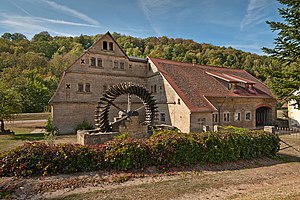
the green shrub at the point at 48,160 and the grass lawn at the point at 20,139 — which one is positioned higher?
the green shrub at the point at 48,160

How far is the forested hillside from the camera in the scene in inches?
1421

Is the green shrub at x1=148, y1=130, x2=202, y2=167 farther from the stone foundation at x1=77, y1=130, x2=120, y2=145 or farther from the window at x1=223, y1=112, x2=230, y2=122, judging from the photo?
the window at x1=223, y1=112, x2=230, y2=122

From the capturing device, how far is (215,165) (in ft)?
27.9

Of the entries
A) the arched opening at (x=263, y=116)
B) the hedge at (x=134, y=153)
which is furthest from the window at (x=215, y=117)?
the hedge at (x=134, y=153)

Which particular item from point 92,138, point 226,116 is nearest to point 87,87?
point 92,138

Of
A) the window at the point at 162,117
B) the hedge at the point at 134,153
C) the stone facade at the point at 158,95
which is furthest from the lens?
the window at the point at 162,117

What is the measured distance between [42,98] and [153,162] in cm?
3668

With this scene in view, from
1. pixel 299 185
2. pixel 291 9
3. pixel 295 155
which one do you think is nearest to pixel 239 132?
pixel 299 185

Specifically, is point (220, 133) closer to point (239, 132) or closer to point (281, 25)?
point (239, 132)

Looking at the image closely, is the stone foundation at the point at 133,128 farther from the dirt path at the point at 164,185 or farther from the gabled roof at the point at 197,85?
the dirt path at the point at 164,185

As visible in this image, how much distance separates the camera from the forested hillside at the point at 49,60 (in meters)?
36.1

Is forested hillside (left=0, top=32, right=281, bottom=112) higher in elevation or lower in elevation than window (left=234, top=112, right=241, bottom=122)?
higher

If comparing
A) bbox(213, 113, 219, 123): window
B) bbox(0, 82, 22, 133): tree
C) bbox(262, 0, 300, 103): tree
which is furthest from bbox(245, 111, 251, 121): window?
bbox(0, 82, 22, 133): tree

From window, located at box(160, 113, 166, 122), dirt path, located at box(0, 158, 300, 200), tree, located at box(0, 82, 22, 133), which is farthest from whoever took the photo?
window, located at box(160, 113, 166, 122)
